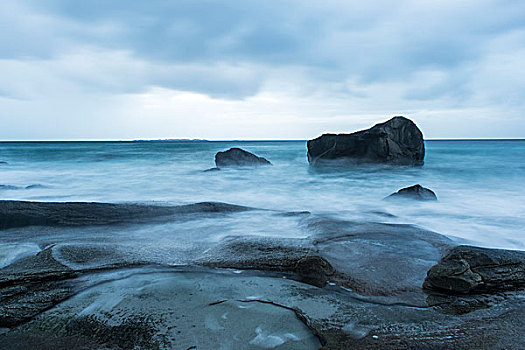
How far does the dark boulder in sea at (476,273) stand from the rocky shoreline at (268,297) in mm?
10

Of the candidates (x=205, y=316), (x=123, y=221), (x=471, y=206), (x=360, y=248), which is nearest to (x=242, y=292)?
(x=205, y=316)

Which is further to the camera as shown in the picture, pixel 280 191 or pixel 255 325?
pixel 280 191

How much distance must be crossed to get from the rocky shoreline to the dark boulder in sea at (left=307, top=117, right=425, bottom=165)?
1284 centimetres

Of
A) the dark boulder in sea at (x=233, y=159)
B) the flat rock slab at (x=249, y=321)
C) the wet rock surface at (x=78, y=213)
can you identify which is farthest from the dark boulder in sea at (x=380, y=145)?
the flat rock slab at (x=249, y=321)

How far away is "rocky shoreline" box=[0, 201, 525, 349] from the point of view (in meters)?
2.34

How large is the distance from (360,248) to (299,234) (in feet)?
3.52

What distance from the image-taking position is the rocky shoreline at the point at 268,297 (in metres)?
2.34

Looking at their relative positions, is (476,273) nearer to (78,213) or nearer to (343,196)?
(78,213)

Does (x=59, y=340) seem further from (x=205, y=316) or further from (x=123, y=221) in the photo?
(x=123, y=221)

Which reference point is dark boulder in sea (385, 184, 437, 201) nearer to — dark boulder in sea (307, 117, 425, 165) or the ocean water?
the ocean water

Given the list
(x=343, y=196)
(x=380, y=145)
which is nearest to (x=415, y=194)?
(x=343, y=196)

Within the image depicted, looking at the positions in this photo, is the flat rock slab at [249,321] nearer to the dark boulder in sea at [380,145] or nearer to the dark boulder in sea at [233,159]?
the dark boulder in sea at [380,145]

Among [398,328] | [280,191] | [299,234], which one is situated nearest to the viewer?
[398,328]

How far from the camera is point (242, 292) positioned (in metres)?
3.00
